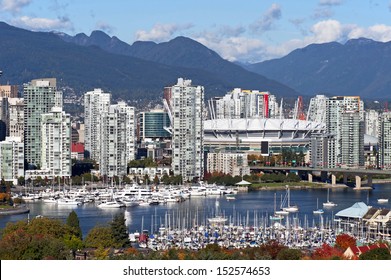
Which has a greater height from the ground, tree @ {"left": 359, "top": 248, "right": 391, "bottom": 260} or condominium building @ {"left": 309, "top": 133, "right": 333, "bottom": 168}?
condominium building @ {"left": 309, "top": 133, "right": 333, "bottom": 168}

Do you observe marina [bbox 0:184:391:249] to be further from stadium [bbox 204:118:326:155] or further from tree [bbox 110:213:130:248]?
stadium [bbox 204:118:326:155]

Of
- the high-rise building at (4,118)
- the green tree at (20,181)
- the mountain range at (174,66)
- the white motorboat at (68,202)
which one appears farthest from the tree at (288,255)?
the mountain range at (174,66)

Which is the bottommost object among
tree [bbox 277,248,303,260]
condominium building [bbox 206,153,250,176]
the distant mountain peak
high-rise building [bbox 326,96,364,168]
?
tree [bbox 277,248,303,260]

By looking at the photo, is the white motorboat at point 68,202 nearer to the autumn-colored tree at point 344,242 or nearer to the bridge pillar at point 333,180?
the bridge pillar at point 333,180

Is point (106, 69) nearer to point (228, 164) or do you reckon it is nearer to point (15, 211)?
point (228, 164)

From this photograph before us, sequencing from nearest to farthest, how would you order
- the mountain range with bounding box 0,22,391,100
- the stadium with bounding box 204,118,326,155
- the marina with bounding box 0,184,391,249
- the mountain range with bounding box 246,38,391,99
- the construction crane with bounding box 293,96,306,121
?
the marina with bounding box 0,184,391,249, the stadium with bounding box 204,118,326,155, the construction crane with bounding box 293,96,306,121, the mountain range with bounding box 0,22,391,100, the mountain range with bounding box 246,38,391,99

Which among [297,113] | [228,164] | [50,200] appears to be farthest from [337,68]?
[50,200]

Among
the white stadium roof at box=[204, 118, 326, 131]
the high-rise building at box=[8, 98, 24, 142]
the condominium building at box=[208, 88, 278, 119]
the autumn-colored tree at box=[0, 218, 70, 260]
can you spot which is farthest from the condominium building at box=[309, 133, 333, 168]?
the autumn-colored tree at box=[0, 218, 70, 260]
